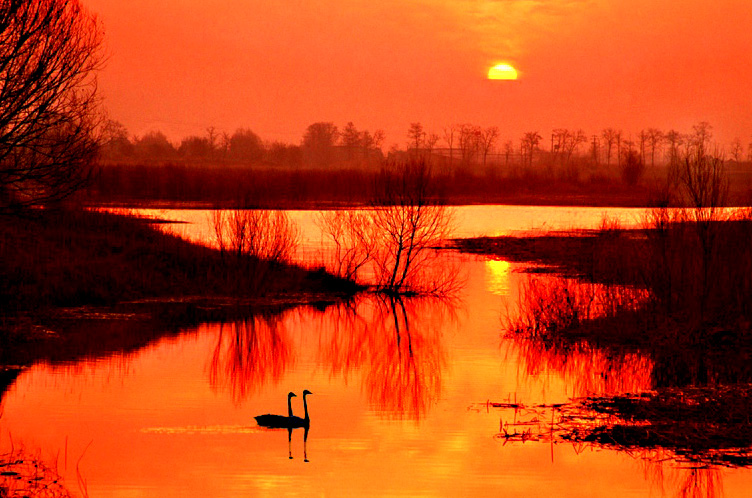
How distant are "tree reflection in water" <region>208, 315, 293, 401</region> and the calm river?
6cm

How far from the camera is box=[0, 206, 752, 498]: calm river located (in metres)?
11.1

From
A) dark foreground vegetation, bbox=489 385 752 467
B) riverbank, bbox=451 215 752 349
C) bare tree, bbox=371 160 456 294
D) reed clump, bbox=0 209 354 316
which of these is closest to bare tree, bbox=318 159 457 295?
bare tree, bbox=371 160 456 294

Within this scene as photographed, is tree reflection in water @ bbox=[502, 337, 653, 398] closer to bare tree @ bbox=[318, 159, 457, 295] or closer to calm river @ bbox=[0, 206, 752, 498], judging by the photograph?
calm river @ bbox=[0, 206, 752, 498]

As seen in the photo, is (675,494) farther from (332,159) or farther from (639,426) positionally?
(332,159)

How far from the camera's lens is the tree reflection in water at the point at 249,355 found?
694 inches

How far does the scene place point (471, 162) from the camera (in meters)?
155

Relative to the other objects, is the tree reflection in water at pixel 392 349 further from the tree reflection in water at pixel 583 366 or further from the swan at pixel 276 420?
the swan at pixel 276 420

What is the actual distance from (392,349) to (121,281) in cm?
1005

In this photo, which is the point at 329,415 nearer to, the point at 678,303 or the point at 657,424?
the point at 657,424

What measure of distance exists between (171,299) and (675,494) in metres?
19.3

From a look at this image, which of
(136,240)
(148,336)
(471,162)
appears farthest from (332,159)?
(148,336)

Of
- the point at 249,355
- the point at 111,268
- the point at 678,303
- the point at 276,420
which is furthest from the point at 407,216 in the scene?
the point at 276,420

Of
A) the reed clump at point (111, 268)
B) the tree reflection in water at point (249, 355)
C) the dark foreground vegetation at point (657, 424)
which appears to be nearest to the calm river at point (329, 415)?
the tree reflection in water at point (249, 355)

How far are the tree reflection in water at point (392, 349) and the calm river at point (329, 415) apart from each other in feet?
0.19
